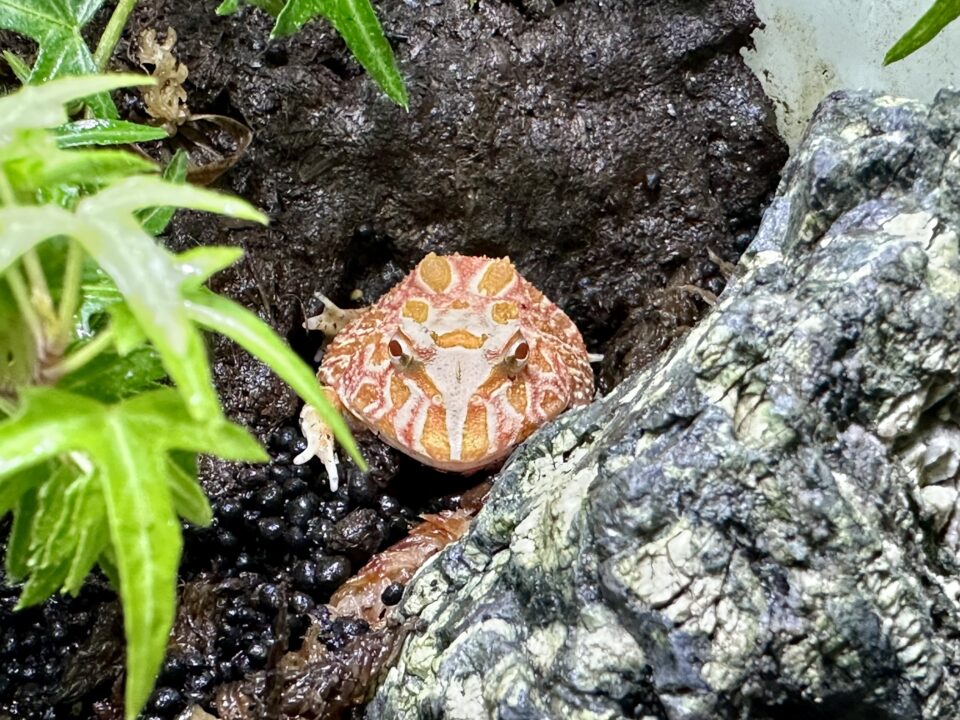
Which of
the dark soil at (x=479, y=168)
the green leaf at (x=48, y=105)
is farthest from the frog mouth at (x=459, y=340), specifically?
the green leaf at (x=48, y=105)

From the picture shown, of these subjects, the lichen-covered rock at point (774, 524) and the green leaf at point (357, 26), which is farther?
the green leaf at point (357, 26)

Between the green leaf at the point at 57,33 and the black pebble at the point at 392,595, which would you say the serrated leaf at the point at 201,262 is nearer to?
the green leaf at the point at 57,33

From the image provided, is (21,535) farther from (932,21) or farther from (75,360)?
(932,21)

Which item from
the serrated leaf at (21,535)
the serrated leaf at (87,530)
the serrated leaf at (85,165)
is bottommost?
the serrated leaf at (21,535)

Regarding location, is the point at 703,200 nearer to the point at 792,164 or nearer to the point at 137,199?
the point at 792,164

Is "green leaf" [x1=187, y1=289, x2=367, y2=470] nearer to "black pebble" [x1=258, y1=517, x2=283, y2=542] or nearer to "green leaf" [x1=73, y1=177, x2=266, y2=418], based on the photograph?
"green leaf" [x1=73, y1=177, x2=266, y2=418]

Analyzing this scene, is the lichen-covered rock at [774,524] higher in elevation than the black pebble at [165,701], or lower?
higher

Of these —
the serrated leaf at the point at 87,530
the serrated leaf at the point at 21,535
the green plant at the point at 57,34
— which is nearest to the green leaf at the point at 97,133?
the green plant at the point at 57,34

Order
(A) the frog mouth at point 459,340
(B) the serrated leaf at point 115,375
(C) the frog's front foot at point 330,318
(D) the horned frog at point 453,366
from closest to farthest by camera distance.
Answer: (B) the serrated leaf at point 115,375
(D) the horned frog at point 453,366
(A) the frog mouth at point 459,340
(C) the frog's front foot at point 330,318

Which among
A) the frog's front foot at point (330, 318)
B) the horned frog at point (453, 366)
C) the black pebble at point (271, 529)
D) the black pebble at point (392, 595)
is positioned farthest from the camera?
the frog's front foot at point (330, 318)
